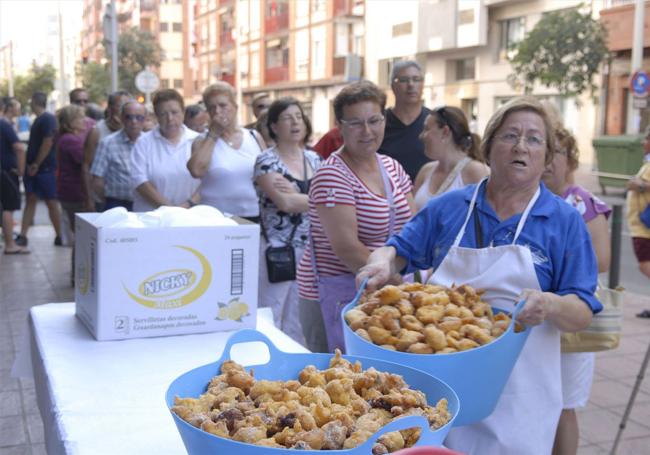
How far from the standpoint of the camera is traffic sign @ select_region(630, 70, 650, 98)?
57.2ft

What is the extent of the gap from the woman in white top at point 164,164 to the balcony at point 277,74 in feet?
116

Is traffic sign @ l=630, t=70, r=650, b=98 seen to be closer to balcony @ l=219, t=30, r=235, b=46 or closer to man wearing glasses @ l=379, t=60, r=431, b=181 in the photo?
man wearing glasses @ l=379, t=60, r=431, b=181

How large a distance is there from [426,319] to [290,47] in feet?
127

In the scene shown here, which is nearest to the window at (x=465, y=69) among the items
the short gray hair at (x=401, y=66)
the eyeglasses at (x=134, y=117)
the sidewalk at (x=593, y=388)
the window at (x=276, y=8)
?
the window at (x=276, y=8)

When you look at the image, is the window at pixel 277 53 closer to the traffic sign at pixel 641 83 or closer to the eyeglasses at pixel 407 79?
the traffic sign at pixel 641 83

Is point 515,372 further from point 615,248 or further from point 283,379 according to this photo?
→ point 615,248

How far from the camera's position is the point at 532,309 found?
1.99 metres

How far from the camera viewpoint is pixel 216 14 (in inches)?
1934

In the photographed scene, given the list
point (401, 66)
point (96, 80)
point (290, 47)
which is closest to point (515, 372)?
point (401, 66)

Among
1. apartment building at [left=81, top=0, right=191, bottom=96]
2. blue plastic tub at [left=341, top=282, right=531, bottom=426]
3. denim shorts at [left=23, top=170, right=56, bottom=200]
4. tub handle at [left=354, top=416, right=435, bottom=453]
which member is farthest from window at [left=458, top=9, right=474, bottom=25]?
apartment building at [left=81, top=0, right=191, bottom=96]

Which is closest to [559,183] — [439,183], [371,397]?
[439,183]

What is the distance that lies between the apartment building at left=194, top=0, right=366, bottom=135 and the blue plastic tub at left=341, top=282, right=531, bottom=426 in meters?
29.9

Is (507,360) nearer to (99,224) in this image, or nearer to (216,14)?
(99,224)

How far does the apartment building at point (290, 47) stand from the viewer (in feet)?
115
